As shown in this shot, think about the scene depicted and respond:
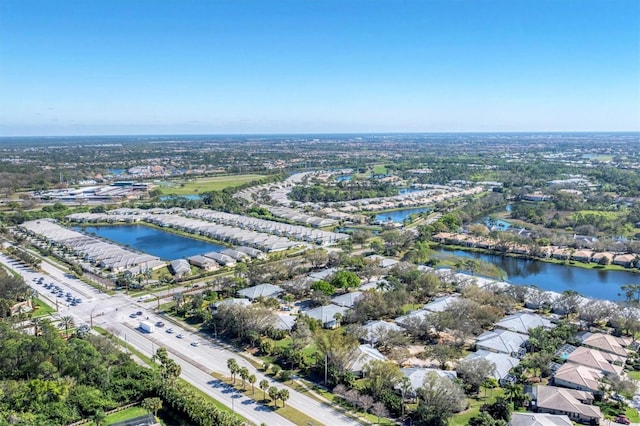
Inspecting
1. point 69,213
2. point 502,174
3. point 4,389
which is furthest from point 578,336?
point 502,174

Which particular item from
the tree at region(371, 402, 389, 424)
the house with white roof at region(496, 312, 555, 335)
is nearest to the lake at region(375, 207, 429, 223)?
the house with white roof at region(496, 312, 555, 335)

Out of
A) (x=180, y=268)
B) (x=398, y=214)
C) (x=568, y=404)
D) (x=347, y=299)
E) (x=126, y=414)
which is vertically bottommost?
(x=398, y=214)

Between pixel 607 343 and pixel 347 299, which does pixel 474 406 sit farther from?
pixel 347 299

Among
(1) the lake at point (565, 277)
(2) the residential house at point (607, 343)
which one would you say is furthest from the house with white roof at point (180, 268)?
(2) the residential house at point (607, 343)

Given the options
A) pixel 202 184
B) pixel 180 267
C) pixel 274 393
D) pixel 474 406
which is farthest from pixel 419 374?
pixel 202 184

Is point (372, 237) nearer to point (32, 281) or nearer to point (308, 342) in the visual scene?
point (308, 342)

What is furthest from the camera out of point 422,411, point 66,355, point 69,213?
point 69,213

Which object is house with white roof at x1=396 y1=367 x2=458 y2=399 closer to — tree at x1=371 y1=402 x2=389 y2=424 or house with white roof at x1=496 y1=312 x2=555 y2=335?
tree at x1=371 y1=402 x2=389 y2=424
